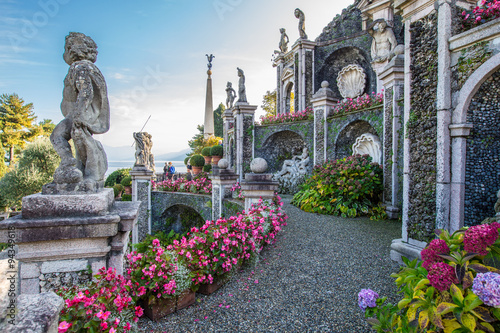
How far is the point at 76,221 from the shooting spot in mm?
2166

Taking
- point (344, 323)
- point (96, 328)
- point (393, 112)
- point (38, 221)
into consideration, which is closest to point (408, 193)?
point (344, 323)

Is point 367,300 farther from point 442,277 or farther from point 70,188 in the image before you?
point 70,188

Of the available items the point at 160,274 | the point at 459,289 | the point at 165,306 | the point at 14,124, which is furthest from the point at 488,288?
the point at 14,124

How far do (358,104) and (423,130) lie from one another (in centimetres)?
579

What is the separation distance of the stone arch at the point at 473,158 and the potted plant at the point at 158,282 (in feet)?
11.3

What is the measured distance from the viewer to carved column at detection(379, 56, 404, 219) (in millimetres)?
6371

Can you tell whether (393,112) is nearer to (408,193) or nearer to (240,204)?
(408,193)

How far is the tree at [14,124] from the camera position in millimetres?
22969

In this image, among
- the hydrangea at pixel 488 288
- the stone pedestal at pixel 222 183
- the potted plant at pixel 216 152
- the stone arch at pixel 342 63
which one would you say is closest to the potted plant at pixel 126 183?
the potted plant at pixel 216 152

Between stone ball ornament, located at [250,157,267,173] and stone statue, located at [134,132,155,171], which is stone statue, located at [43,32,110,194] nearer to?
stone ball ornament, located at [250,157,267,173]

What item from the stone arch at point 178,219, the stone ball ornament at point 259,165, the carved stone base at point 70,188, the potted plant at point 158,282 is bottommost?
the stone arch at point 178,219

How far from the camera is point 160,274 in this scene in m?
2.54

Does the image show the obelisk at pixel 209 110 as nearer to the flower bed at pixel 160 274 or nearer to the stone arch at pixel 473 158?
the flower bed at pixel 160 274

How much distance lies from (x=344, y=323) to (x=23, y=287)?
2.84 meters
